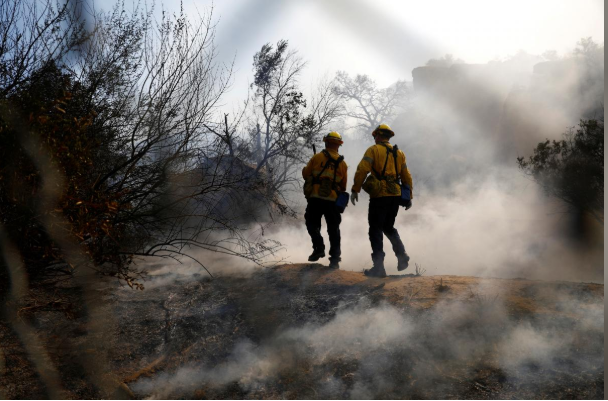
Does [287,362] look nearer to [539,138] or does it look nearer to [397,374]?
[397,374]

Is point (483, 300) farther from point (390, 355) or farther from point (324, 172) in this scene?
point (324, 172)

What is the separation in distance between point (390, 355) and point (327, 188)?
2937 millimetres

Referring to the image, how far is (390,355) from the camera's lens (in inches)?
133

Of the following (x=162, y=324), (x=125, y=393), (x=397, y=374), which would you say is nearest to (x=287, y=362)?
(x=397, y=374)

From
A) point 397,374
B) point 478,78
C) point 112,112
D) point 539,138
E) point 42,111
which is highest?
point 478,78

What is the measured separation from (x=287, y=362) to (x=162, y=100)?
148 inches

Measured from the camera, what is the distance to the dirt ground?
3.04 metres

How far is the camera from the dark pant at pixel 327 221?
6000mm

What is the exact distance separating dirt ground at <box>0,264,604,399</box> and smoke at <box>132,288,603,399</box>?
0.01 metres

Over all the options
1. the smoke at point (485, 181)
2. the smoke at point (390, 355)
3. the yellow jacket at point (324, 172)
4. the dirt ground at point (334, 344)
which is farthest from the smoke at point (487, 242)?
the smoke at point (390, 355)

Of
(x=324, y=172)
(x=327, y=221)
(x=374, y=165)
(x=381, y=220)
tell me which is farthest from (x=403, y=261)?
(x=324, y=172)

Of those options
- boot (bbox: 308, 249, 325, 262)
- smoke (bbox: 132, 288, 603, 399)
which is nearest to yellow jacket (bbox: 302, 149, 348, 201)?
boot (bbox: 308, 249, 325, 262)

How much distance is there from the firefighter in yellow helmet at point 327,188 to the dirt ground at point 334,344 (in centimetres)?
123

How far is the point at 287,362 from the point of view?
345cm
